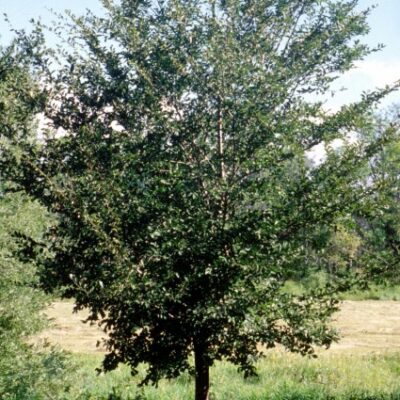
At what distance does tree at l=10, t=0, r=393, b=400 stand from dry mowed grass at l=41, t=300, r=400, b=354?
1191 centimetres

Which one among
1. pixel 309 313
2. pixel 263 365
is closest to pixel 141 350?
pixel 309 313

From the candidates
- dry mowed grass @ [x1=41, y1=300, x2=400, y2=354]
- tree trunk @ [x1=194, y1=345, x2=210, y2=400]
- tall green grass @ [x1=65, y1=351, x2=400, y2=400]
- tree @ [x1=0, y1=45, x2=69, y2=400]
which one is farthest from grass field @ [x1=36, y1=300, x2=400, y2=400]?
tree trunk @ [x1=194, y1=345, x2=210, y2=400]

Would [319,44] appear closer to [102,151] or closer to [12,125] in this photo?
[102,151]

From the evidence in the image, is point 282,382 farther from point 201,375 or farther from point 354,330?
point 354,330

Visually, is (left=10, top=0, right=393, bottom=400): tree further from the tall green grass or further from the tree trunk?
the tall green grass

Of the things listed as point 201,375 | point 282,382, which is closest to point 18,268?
point 282,382

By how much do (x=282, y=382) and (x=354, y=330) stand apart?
1363cm

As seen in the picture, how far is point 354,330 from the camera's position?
950 inches

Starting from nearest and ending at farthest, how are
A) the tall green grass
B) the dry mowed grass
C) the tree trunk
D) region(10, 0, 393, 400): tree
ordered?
region(10, 0, 393, 400): tree → the tree trunk → the tall green grass → the dry mowed grass

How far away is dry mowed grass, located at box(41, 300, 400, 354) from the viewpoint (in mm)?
20141

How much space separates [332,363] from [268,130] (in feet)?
33.6

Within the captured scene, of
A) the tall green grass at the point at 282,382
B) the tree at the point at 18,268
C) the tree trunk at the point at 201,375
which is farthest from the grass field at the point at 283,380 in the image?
the tree trunk at the point at 201,375

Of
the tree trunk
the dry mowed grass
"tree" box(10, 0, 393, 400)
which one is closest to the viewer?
"tree" box(10, 0, 393, 400)

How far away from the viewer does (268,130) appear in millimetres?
5938
